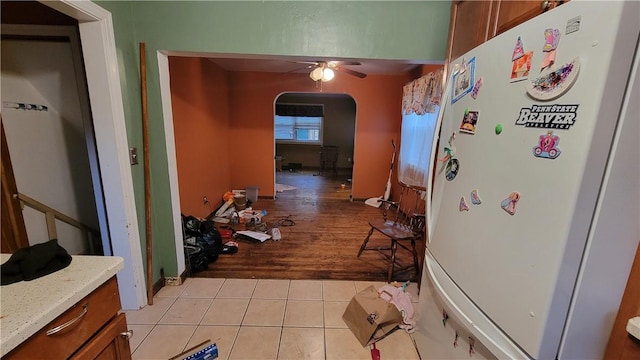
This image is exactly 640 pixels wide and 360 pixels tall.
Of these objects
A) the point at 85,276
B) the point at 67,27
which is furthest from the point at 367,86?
the point at 85,276

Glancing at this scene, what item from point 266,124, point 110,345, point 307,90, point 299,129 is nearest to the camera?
point 110,345

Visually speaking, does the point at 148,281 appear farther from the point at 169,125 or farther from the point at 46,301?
the point at 46,301

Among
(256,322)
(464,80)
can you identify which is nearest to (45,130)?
(256,322)

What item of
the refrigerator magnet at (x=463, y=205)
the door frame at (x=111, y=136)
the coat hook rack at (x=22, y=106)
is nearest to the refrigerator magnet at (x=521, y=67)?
the refrigerator magnet at (x=463, y=205)

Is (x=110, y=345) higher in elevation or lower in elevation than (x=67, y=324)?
lower

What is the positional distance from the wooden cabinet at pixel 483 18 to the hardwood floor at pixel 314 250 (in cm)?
163

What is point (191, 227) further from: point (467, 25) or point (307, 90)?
point (307, 90)

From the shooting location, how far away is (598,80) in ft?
1.98

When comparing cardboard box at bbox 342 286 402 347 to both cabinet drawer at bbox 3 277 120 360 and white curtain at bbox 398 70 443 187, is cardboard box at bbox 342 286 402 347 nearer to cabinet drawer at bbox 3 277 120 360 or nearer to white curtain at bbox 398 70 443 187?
cabinet drawer at bbox 3 277 120 360

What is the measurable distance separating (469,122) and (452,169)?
8.1 inches

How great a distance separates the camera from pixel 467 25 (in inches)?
59.6

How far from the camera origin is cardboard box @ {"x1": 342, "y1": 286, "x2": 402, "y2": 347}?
67.3 inches

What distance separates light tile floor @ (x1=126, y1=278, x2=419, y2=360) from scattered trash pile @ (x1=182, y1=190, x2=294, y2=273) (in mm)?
241

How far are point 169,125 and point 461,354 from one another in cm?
225
